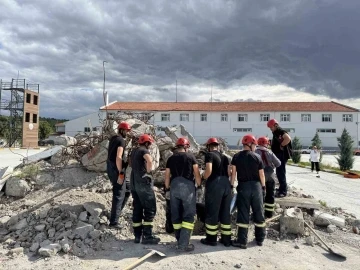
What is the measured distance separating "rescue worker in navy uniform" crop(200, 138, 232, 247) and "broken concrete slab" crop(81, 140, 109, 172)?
308 centimetres

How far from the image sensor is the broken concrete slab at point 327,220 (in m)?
6.56

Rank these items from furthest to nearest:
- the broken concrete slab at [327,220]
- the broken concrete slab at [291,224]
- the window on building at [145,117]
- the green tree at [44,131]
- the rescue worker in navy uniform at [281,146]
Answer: the green tree at [44,131], the window on building at [145,117], the rescue worker in navy uniform at [281,146], the broken concrete slab at [327,220], the broken concrete slab at [291,224]

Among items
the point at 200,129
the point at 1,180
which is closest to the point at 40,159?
the point at 1,180

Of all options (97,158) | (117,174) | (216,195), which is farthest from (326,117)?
(117,174)

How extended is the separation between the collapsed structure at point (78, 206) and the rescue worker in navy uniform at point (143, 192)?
54cm

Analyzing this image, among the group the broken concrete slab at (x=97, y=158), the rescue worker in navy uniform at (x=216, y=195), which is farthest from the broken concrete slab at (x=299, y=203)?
the broken concrete slab at (x=97, y=158)

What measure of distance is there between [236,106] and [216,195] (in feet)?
145

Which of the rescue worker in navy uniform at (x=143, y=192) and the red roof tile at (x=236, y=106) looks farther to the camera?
the red roof tile at (x=236, y=106)

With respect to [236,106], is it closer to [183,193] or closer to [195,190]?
[195,190]

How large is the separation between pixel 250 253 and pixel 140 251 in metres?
1.77

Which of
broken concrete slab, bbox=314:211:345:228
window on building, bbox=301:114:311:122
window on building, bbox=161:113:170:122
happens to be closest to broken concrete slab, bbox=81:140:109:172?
broken concrete slab, bbox=314:211:345:228

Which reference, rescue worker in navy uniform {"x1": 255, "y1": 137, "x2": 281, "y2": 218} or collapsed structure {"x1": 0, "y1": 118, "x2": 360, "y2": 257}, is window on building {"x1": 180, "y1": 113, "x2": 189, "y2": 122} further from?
rescue worker in navy uniform {"x1": 255, "y1": 137, "x2": 281, "y2": 218}

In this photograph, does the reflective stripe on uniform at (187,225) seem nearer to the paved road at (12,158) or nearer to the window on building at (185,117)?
the paved road at (12,158)

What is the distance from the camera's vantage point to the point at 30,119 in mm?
38531
